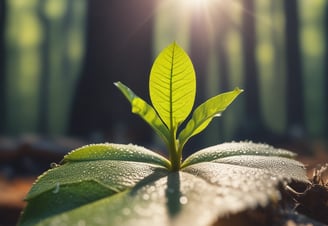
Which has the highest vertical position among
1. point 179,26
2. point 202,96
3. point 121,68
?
point 179,26

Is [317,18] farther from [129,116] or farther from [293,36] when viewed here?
[129,116]

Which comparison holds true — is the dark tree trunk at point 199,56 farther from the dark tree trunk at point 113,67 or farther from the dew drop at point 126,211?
the dew drop at point 126,211

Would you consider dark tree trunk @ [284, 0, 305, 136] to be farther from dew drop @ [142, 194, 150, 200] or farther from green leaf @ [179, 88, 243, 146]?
dew drop @ [142, 194, 150, 200]

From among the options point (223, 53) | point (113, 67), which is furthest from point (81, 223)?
point (223, 53)

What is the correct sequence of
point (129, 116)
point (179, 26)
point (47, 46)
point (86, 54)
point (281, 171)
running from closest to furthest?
1. point (281, 171)
2. point (129, 116)
3. point (86, 54)
4. point (179, 26)
5. point (47, 46)

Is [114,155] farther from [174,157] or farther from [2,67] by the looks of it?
[2,67]

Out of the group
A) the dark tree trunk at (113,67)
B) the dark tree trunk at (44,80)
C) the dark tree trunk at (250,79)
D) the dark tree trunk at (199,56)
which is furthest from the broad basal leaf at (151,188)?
the dark tree trunk at (44,80)

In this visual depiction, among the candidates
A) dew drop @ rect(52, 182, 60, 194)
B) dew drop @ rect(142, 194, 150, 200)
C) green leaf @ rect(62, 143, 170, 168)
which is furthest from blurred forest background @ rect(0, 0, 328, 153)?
dew drop @ rect(142, 194, 150, 200)

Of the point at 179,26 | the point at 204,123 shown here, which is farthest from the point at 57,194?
the point at 179,26
